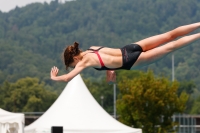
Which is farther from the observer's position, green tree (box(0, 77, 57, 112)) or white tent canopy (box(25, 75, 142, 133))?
green tree (box(0, 77, 57, 112))

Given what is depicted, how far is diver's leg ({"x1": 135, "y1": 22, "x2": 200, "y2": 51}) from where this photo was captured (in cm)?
1439

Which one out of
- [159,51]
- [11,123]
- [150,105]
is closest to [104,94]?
[150,105]

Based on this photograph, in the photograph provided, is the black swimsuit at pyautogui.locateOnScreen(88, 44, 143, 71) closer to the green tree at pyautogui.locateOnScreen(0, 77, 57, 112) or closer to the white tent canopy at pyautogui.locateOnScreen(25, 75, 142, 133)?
the white tent canopy at pyautogui.locateOnScreen(25, 75, 142, 133)

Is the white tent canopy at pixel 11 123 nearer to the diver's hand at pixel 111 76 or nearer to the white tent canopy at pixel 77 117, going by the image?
the white tent canopy at pixel 77 117

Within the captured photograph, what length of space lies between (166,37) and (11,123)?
13603mm

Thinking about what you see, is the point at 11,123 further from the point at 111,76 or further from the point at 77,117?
the point at 111,76


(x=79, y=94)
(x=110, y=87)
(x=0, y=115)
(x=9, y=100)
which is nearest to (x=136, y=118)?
(x=79, y=94)

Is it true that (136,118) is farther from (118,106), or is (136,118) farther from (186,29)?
(186,29)

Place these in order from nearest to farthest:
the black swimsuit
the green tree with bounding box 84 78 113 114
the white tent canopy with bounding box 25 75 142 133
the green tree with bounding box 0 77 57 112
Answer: the black swimsuit < the white tent canopy with bounding box 25 75 142 133 < the green tree with bounding box 0 77 57 112 < the green tree with bounding box 84 78 113 114

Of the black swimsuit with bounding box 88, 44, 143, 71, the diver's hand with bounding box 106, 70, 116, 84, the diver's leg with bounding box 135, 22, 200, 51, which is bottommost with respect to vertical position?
the diver's hand with bounding box 106, 70, 116, 84

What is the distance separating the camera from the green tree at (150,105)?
49.5 meters

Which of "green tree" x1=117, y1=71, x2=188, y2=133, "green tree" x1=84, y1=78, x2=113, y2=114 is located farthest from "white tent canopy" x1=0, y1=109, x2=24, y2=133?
"green tree" x1=84, y1=78, x2=113, y2=114

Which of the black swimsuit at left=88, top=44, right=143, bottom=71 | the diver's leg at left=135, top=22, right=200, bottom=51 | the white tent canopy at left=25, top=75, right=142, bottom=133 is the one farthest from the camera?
the white tent canopy at left=25, top=75, right=142, bottom=133

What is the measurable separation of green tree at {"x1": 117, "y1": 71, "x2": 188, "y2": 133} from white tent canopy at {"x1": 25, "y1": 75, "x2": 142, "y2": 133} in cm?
1739
